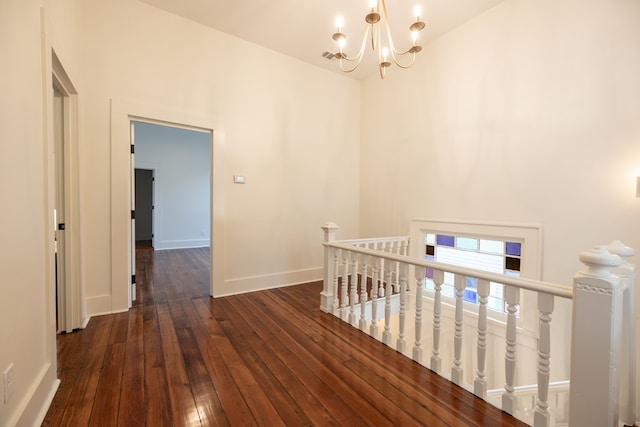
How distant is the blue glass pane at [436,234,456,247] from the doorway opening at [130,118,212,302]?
5.07 m

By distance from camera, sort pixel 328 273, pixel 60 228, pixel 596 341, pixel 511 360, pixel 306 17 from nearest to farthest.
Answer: pixel 596 341, pixel 511 360, pixel 60 228, pixel 328 273, pixel 306 17

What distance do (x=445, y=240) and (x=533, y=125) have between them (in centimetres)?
157

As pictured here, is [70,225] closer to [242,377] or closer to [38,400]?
[38,400]

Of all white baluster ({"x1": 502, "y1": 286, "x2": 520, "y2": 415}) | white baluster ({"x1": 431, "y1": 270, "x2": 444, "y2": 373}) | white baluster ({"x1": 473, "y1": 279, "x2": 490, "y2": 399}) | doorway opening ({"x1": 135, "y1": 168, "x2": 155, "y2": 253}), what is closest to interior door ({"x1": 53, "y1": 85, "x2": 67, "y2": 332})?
white baluster ({"x1": 431, "y1": 270, "x2": 444, "y2": 373})

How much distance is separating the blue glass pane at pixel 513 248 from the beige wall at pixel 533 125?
10.8 inches

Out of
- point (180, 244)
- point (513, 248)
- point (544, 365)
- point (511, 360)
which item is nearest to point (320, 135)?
point (513, 248)

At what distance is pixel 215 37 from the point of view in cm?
335

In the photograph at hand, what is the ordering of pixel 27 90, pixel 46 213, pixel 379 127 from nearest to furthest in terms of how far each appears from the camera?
pixel 27 90
pixel 46 213
pixel 379 127

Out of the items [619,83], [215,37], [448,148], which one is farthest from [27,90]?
[619,83]

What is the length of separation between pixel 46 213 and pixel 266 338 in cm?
173

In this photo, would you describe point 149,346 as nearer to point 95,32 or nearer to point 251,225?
point 251,225

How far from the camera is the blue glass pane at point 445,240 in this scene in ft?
11.6

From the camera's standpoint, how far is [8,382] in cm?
Answer: 116

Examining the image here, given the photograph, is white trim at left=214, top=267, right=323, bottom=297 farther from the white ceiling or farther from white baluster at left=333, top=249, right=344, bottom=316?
the white ceiling
